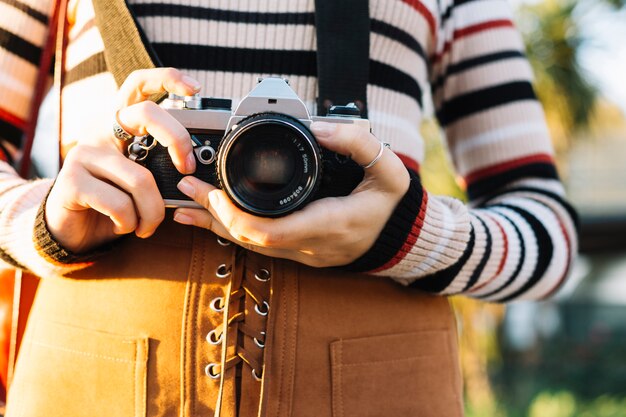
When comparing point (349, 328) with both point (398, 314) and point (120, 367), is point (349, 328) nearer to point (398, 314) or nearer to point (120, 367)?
point (398, 314)

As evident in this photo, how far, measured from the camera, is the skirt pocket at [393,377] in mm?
731

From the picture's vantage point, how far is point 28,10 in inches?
34.4

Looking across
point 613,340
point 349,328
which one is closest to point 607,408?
point 613,340

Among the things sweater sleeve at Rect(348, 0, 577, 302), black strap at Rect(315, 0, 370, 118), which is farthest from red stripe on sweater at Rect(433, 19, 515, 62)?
black strap at Rect(315, 0, 370, 118)

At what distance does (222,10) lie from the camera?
812 millimetres

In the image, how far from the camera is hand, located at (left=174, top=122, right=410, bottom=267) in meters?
0.66

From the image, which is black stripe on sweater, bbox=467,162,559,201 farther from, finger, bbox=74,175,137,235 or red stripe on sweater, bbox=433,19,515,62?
finger, bbox=74,175,137,235

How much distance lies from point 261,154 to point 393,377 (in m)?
0.31

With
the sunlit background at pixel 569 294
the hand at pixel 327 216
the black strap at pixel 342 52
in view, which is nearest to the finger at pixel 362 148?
the hand at pixel 327 216

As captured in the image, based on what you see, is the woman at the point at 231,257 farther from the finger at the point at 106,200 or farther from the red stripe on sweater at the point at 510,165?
the red stripe on sweater at the point at 510,165

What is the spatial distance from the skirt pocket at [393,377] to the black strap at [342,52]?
0.29 m

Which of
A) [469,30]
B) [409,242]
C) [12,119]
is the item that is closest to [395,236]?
[409,242]

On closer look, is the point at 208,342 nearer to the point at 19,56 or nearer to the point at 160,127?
the point at 160,127

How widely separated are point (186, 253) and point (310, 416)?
0.23 metres
